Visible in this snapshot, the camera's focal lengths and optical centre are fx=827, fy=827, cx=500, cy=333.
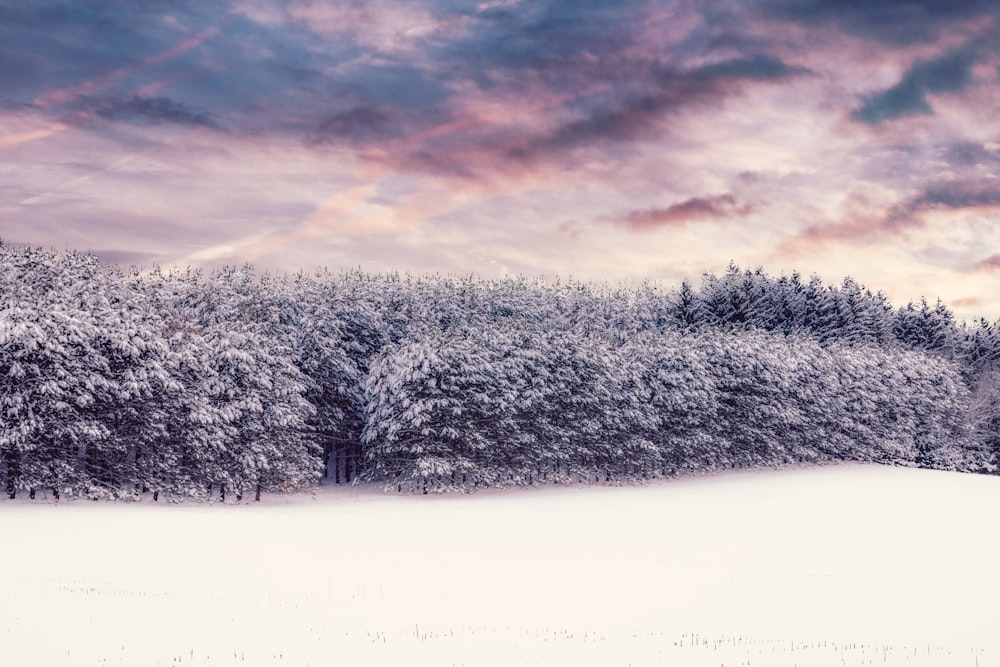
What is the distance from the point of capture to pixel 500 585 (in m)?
21.5

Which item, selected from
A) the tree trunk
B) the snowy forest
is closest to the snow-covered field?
the tree trunk

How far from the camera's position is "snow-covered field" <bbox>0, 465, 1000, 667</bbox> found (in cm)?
1465

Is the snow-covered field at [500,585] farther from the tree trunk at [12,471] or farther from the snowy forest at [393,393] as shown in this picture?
the snowy forest at [393,393]

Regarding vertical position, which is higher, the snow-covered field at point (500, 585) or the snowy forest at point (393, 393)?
the snowy forest at point (393, 393)

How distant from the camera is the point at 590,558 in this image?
26016 mm

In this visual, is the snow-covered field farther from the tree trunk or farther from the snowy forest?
the snowy forest

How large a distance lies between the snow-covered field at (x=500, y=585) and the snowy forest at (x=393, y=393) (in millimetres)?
4164

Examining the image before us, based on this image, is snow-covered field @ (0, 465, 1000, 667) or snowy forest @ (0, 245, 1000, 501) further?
snowy forest @ (0, 245, 1000, 501)

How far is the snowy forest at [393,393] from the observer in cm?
3862

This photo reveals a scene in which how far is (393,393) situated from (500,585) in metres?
28.2

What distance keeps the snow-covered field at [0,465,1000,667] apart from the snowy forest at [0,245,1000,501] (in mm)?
4164

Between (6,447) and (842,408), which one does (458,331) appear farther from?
Result: (842,408)

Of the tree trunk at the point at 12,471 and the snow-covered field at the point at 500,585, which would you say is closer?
the snow-covered field at the point at 500,585

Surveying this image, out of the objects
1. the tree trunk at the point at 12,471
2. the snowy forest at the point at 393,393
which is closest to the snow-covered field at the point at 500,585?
the tree trunk at the point at 12,471
